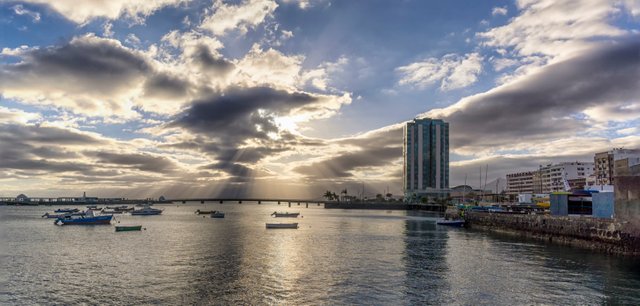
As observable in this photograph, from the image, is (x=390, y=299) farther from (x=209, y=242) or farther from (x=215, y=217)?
(x=215, y=217)

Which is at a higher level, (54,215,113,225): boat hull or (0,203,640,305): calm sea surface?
(0,203,640,305): calm sea surface

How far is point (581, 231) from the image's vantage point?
62.8m

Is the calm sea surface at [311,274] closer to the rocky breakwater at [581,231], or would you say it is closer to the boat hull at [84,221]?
the rocky breakwater at [581,231]

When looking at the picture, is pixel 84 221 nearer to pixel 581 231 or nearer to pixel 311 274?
pixel 311 274

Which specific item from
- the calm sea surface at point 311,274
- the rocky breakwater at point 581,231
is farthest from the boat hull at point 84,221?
the rocky breakwater at point 581,231

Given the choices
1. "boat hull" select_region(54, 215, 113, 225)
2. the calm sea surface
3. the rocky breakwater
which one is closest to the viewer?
the calm sea surface

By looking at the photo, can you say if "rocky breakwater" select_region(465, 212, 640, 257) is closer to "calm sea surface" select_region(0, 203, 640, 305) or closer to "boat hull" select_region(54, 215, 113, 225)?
"calm sea surface" select_region(0, 203, 640, 305)

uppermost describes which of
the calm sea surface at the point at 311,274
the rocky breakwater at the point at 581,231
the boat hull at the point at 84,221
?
the rocky breakwater at the point at 581,231

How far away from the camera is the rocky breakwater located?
5222 centimetres

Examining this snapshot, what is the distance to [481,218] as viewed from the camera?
11044 centimetres

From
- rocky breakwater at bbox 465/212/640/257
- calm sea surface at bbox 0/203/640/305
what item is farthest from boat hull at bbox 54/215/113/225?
rocky breakwater at bbox 465/212/640/257

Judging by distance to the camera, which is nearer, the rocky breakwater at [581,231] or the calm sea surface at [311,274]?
the calm sea surface at [311,274]

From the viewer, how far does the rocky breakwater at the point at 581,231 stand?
5222cm

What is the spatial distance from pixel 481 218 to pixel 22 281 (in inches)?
3938
